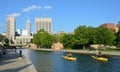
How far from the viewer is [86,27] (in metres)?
130

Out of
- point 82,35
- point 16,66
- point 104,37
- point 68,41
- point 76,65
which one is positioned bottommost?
point 76,65

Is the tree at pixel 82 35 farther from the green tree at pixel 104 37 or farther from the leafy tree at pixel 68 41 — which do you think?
the green tree at pixel 104 37

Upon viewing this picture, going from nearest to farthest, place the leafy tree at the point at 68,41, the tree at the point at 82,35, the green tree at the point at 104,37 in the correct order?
the green tree at the point at 104,37 → the tree at the point at 82,35 → the leafy tree at the point at 68,41

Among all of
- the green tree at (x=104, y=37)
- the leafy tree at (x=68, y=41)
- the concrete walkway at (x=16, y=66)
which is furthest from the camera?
the leafy tree at (x=68, y=41)

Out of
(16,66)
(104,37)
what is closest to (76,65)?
(16,66)

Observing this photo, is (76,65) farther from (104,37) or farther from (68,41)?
(68,41)

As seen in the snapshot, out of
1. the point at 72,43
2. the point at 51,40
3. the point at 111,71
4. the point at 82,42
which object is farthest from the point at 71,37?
the point at 111,71

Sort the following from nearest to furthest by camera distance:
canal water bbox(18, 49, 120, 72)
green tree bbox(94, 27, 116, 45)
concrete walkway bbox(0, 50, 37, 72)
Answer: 1. concrete walkway bbox(0, 50, 37, 72)
2. canal water bbox(18, 49, 120, 72)
3. green tree bbox(94, 27, 116, 45)

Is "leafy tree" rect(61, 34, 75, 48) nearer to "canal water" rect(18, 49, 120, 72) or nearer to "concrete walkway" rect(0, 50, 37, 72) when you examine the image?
"canal water" rect(18, 49, 120, 72)

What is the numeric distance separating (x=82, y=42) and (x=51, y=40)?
5427cm

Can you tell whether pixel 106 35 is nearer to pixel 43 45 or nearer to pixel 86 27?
pixel 86 27

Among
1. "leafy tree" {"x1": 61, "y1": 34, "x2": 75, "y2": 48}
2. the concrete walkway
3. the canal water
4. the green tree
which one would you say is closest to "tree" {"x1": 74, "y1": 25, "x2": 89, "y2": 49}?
"leafy tree" {"x1": 61, "y1": 34, "x2": 75, "y2": 48}

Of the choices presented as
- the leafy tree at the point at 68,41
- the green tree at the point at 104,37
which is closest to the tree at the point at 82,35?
the leafy tree at the point at 68,41

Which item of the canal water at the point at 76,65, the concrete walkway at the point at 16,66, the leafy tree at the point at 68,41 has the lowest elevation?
the canal water at the point at 76,65
